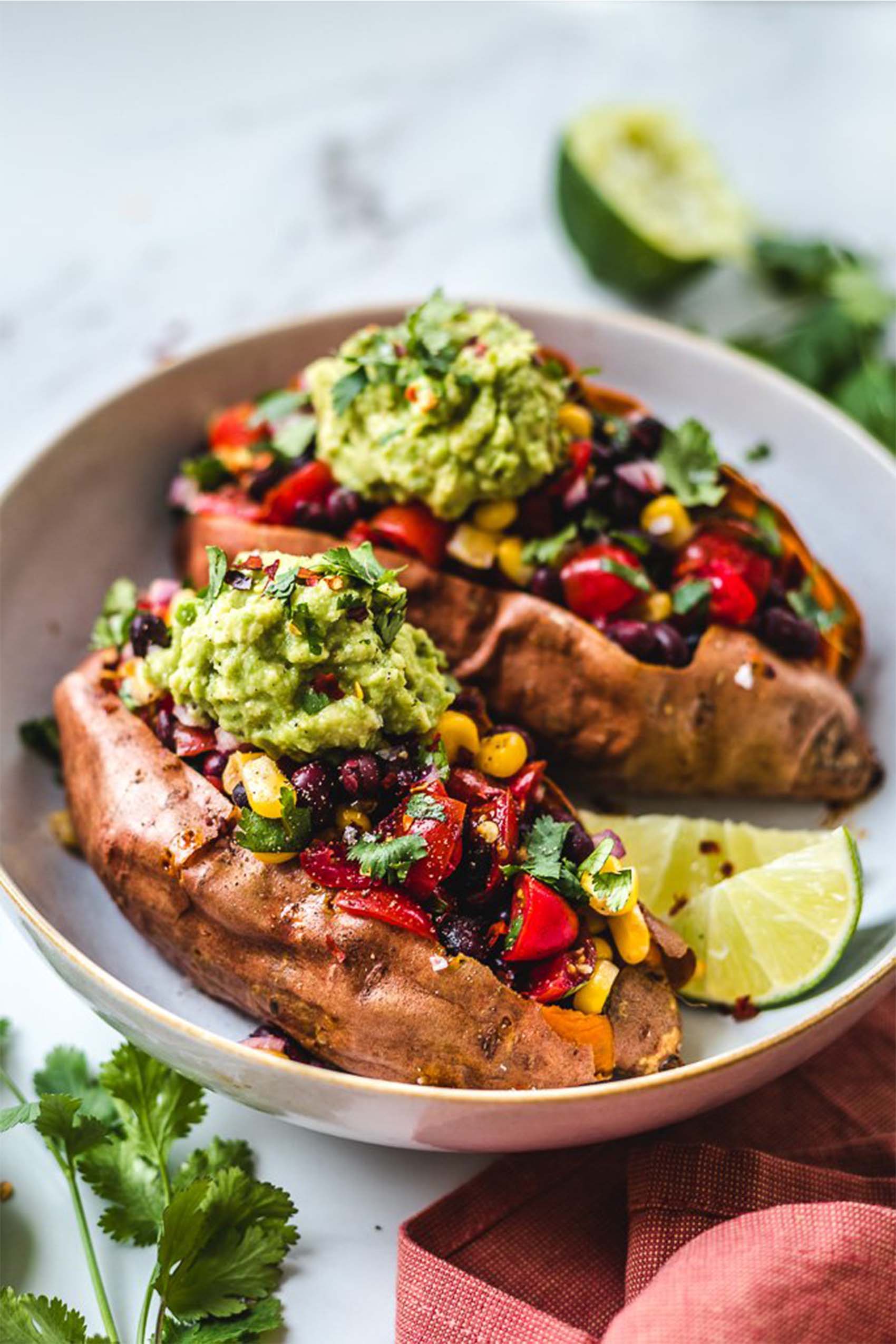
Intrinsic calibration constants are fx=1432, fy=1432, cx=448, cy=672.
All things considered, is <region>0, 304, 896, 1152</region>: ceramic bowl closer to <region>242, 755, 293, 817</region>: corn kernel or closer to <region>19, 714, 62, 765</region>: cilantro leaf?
<region>19, 714, 62, 765</region>: cilantro leaf

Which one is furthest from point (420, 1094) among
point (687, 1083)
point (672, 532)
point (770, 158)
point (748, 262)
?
point (770, 158)

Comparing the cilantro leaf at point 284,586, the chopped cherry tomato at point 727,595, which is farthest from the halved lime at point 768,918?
Answer: the cilantro leaf at point 284,586

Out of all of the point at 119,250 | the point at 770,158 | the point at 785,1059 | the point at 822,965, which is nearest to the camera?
the point at 785,1059

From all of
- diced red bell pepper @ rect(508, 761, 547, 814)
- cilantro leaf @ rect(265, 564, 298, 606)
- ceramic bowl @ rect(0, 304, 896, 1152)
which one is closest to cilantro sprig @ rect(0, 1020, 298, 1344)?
ceramic bowl @ rect(0, 304, 896, 1152)

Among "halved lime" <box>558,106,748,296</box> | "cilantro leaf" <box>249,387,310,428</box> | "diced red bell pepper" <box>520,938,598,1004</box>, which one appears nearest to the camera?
"diced red bell pepper" <box>520,938,598,1004</box>

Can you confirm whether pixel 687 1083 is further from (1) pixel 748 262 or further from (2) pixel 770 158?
(2) pixel 770 158

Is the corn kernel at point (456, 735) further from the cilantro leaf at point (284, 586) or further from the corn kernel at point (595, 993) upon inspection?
the corn kernel at point (595, 993)
